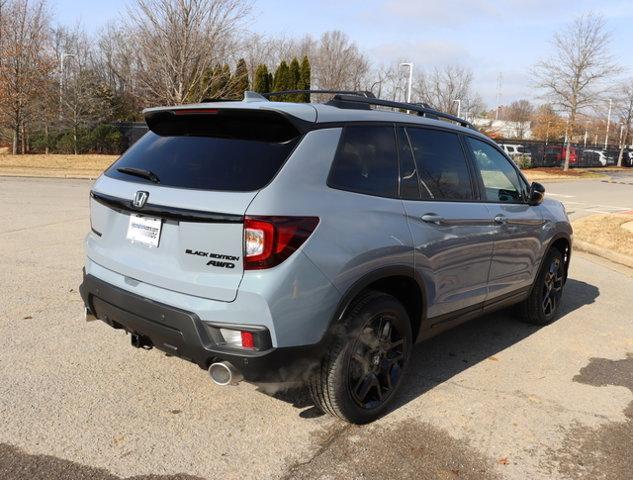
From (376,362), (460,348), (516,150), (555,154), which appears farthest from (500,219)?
(555,154)

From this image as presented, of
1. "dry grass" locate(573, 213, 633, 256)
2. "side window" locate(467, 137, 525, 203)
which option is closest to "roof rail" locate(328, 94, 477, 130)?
"side window" locate(467, 137, 525, 203)

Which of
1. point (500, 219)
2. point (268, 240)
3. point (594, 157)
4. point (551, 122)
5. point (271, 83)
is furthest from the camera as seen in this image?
point (594, 157)

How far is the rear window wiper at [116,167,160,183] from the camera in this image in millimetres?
3184

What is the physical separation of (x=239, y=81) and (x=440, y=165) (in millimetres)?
23231

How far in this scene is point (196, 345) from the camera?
2861 mm

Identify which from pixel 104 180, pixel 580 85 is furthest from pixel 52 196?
pixel 580 85

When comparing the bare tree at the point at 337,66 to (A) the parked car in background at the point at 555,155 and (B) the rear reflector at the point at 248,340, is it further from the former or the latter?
(B) the rear reflector at the point at 248,340

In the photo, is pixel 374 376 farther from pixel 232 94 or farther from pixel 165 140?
pixel 232 94

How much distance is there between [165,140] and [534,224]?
3.19 metres

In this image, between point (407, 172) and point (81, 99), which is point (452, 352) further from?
point (81, 99)

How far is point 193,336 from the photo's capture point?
113 inches

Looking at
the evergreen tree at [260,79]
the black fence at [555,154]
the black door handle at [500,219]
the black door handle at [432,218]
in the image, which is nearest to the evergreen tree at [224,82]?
the evergreen tree at [260,79]

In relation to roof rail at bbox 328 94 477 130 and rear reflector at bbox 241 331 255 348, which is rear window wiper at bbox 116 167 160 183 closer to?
rear reflector at bbox 241 331 255 348

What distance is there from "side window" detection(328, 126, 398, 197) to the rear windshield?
0.32 meters
